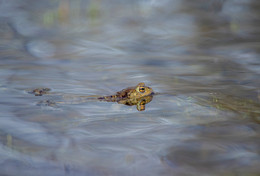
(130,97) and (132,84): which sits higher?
(132,84)

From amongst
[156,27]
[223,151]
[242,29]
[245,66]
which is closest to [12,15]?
A: [156,27]

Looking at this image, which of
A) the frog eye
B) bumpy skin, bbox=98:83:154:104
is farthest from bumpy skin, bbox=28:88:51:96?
the frog eye

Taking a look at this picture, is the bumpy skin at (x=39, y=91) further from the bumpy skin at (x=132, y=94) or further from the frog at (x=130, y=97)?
the bumpy skin at (x=132, y=94)

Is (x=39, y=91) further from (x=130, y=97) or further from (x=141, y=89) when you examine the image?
(x=141, y=89)

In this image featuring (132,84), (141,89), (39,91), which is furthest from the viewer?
(132,84)

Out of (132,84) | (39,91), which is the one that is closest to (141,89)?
(132,84)

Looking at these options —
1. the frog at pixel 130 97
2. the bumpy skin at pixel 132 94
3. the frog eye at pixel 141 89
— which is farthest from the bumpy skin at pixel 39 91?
the frog eye at pixel 141 89

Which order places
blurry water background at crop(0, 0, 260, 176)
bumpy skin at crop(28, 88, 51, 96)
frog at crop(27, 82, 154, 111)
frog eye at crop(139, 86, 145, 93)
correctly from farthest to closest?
bumpy skin at crop(28, 88, 51, 96)
frog eye at crop(139, 86, 145, 93)
frog at crop(27, 82, 154, 111)
blurry water background at crop(0, 0, 260, 176)

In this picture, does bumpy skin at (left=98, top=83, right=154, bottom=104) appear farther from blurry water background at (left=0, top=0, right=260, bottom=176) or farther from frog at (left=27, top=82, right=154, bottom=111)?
blurry water background at (left=0, top=0, right=260, bottom=176)
